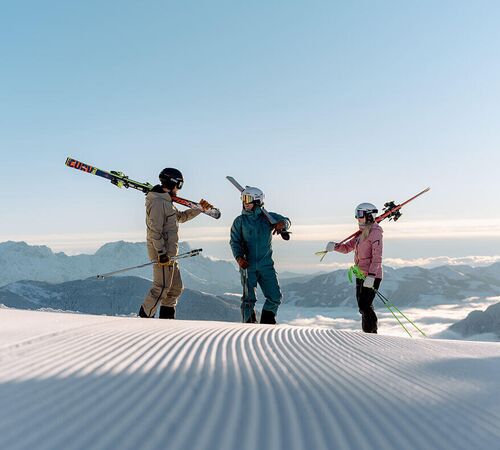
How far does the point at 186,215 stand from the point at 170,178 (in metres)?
0.75

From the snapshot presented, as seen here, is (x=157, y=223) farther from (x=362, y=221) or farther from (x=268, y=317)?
(x=362, y=221)

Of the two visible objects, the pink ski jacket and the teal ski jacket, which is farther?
the teal ski jacket

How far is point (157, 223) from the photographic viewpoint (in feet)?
28.2

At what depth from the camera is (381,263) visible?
861cm

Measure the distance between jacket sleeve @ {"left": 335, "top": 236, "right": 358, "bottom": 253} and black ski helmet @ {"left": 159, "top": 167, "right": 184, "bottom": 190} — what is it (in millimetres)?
3008

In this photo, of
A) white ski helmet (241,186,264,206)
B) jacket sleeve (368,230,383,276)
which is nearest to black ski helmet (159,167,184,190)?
white ski helmet (241,186,264,206)

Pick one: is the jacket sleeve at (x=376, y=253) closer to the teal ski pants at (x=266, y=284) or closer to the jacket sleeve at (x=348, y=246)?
the jacket sleeve at (x=348, y=246)

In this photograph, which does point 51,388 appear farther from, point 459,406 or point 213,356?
point 459,406

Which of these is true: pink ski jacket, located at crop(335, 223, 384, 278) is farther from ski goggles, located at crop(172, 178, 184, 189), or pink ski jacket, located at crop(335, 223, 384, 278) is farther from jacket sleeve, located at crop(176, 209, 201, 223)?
ski goggles, located at crop(172, 178, 184, 189)

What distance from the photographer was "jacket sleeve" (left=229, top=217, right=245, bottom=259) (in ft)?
29.8

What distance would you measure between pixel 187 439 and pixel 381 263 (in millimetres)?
6903

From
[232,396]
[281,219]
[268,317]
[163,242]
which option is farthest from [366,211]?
[232,396]

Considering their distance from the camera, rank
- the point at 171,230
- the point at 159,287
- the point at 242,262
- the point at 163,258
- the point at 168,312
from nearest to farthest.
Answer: the point at 163,258
the point at 159,287
the point at 171,230
the point at 242,262
the point at 168,312

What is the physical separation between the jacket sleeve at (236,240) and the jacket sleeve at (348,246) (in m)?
1.72
